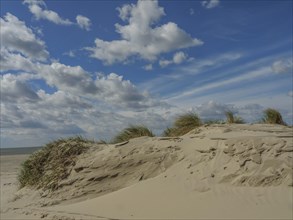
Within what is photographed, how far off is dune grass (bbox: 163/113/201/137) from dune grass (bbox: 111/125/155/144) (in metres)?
0.62

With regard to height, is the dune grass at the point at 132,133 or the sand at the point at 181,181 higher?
the dune grass at the point at 132,133

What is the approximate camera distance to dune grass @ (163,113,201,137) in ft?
41.4

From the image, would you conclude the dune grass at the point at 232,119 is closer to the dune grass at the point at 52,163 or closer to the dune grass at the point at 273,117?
the dune grass at the point at 273,117

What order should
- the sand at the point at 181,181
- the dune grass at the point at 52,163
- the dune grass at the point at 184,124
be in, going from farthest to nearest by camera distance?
the dune grass at the point at 184,124 → the dune grass at the point at 52,163 → the sand at the point at 181,181

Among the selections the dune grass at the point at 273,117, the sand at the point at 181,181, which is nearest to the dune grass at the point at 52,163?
the sand at the point at 181,181

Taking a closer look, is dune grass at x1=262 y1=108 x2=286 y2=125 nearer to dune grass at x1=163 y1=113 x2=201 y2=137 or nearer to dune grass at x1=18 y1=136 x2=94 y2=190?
dune grass at x1=163 y1=113 x2=201 y2=137

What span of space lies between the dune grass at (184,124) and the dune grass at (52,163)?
8.42 ft

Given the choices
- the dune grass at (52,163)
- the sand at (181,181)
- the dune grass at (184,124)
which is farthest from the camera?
the dune grass at (184,124)

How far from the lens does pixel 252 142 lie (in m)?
9.03

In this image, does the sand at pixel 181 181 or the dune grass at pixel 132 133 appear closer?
the sand at pixel 181 181

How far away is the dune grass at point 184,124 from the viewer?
12.6 metres

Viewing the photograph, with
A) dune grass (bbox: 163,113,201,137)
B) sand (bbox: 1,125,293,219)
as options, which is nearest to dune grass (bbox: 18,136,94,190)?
sand (bbox: 1,125,293,219)

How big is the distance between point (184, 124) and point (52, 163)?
416 centimetres

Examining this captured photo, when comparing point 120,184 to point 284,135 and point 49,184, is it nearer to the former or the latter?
point 49,184
